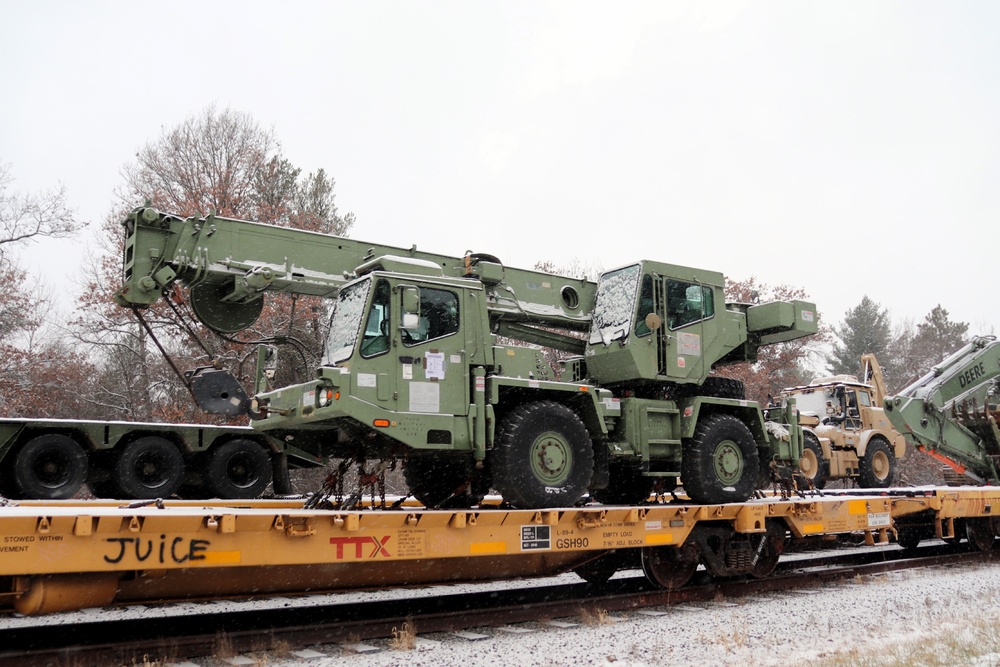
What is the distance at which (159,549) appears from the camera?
6.02m

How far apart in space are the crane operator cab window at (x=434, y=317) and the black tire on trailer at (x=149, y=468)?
697 centimetres

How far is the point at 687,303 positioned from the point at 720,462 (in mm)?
1941

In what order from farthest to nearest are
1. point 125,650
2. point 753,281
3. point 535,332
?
point 753,281 < point 535,332 < point 125,650

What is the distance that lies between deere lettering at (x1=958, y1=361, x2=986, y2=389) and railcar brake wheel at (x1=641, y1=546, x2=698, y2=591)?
336 inches

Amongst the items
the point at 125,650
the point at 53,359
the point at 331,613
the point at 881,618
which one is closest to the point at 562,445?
the point at 331,613

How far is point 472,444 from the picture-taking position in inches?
319

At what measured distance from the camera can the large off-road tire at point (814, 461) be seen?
17906 mm

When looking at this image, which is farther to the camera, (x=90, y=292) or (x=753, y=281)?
(x=753, y=281)

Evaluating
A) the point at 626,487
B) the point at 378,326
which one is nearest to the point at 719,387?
→ the point at 626,487

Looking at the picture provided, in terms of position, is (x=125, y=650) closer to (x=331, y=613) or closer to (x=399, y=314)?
(x=331, y=613)

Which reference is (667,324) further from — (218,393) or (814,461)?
(814,461)

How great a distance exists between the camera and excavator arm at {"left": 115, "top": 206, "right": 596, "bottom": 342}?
8.06 metres

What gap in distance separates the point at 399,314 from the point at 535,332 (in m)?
2.58

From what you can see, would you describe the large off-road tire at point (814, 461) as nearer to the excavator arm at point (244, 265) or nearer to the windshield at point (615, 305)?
the windshield at point (615, 305)
